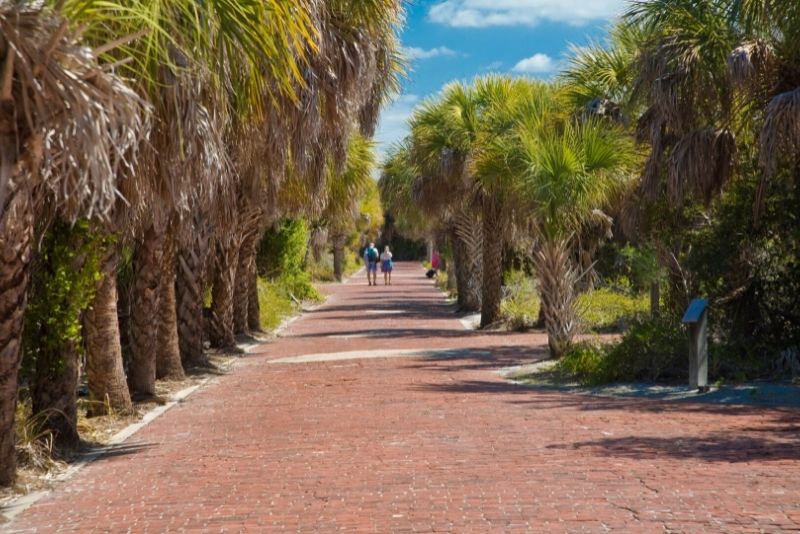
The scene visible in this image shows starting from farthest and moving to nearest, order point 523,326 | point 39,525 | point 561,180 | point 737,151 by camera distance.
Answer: point 523,326
point 561,180
point 737,151
point 39,525

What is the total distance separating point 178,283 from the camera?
71.2ft

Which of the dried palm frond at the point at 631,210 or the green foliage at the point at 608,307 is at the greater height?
the dried palm frond at the point at 631,210

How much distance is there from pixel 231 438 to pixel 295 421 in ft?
4.19

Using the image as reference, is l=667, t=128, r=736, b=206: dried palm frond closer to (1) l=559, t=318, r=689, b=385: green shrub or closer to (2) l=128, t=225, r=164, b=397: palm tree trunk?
(1) l=559, t=318, r=689, b=385: green shrub

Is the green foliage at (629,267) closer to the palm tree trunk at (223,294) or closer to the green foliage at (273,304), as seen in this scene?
the green foliage at (273,304)

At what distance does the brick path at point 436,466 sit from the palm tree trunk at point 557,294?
12.0ft

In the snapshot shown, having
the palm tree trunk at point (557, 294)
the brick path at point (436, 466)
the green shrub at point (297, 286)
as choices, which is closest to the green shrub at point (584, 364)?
the brick path at point (436, 466)

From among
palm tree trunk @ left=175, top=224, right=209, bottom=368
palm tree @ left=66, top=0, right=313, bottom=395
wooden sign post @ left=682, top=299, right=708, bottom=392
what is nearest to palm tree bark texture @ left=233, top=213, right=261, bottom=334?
palm tree trunk @ left=175, top=224, right=209, bottom=368

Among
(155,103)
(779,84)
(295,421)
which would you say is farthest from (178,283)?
(155,103)

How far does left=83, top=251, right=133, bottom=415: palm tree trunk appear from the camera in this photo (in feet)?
47.2

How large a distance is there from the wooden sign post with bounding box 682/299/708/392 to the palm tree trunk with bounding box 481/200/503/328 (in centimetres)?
1503

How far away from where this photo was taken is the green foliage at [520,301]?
1230 inches

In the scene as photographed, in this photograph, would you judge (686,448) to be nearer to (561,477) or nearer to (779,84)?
(561,477)

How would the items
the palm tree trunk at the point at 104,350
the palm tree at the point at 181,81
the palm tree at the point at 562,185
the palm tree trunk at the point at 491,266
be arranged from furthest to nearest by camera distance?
the palm tree trunk at the point at 491,266 < the palm tree at the point at 562,185 < the palm tree trunk at the point at 104,350 < the palm tree at the point at 181,81
